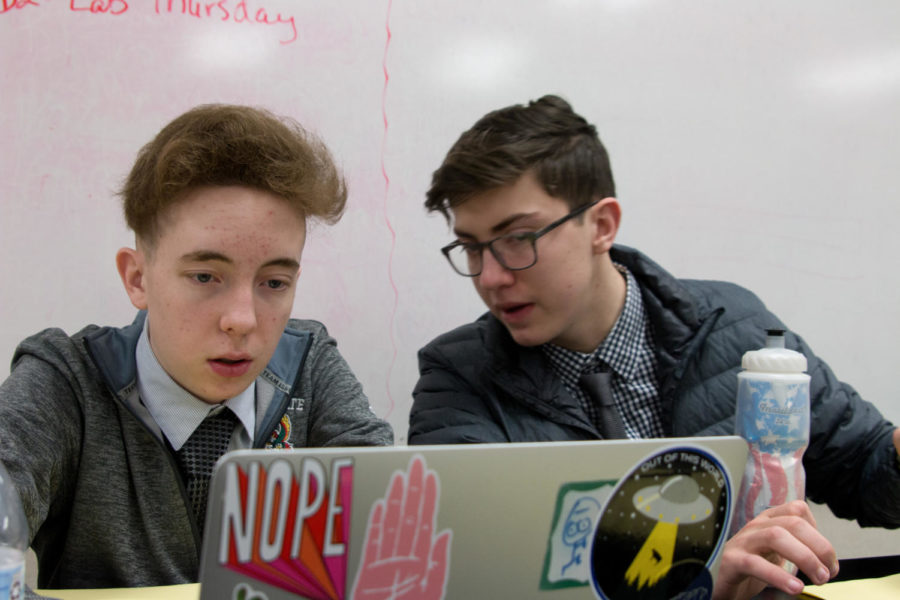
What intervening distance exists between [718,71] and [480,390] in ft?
3.75

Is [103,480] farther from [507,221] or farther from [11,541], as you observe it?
[507,221]

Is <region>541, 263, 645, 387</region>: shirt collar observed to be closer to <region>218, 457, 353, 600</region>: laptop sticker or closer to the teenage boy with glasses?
the teenage boy with glasses

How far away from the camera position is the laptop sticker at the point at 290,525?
46 centimetres

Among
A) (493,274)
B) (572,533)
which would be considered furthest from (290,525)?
(493,274)

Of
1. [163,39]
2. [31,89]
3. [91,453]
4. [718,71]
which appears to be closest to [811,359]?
[718,71]

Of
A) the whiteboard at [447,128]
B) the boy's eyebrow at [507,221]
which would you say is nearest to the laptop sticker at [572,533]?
the boy's eyebrow at [507,221]

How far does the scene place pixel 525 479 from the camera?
21.0 inches

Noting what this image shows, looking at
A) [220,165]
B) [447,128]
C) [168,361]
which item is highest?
[447,128]

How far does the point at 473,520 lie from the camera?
53 centimetres

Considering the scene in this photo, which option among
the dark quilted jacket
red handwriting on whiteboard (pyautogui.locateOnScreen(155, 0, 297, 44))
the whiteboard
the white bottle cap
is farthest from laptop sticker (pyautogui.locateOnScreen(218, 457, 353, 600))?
red handwriting on whiteboard (pyautogui.locateOnScreen(155, 0, 297, 44))

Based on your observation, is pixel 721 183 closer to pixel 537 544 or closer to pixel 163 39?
pixel 163 39

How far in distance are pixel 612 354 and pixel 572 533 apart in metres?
0.77

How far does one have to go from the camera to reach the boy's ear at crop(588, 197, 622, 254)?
131 cm

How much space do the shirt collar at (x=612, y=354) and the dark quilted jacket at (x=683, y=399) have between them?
1.5 inches
